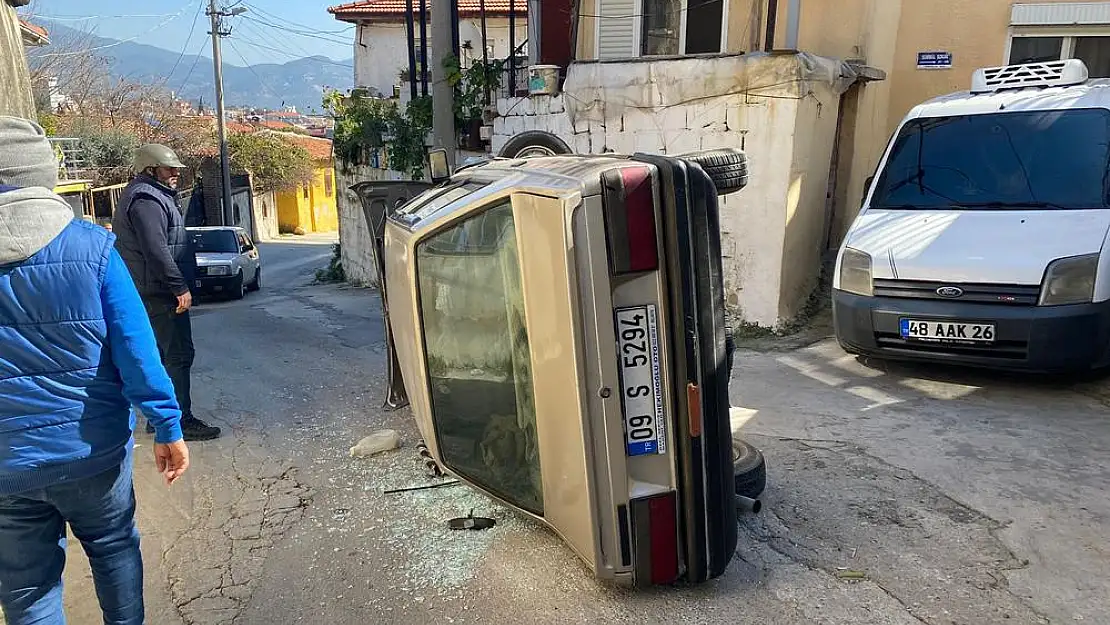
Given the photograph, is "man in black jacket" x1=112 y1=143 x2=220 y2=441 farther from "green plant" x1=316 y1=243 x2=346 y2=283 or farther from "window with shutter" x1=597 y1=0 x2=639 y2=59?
"green plant" x1=316 y1=243 x2=346 y2=283

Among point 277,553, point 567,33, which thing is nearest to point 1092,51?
point 567,33

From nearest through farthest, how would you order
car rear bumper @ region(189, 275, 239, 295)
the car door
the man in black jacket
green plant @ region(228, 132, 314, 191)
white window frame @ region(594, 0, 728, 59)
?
the man in black jacket → the car door → white window frame @ region(594, 0, 728, 59) → car rear bumper @ region(189, 275, 239, 295) → green plant @ region(228, 132, 314, 191)

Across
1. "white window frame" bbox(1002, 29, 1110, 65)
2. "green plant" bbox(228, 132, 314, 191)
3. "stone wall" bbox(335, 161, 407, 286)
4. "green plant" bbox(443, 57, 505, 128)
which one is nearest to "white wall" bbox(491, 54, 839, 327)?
"green plant" bbox(443, 57, 505, 128)

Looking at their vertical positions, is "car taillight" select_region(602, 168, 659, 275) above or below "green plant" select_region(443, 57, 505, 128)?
below

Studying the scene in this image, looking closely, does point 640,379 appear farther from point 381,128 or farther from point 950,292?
point 381,128

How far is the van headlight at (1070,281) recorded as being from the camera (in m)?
4.71

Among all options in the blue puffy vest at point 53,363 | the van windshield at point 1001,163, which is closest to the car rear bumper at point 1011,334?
the van windshield at point 1001,163

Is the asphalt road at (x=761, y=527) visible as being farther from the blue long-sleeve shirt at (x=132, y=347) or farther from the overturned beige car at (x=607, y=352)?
the blue long-sleeve shirt at (x=132, y=347)

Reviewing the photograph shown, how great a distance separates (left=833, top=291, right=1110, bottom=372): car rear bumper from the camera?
4.71 meters

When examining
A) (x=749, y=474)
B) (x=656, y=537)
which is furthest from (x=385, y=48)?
(x=656, y=537)

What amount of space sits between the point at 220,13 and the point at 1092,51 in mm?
31877

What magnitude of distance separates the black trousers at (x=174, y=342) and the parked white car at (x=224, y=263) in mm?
10227

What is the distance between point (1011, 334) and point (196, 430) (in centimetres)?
539

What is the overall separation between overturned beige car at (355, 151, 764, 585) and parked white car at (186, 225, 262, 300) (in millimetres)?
12744
